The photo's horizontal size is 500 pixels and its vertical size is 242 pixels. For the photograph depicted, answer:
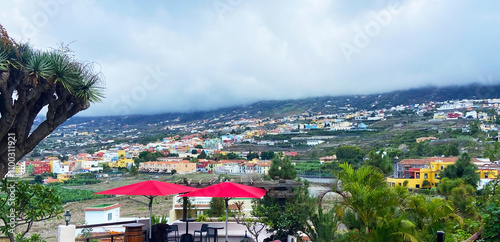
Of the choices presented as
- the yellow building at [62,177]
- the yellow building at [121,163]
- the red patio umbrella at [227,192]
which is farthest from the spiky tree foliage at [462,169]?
the yellow building at [121,163]

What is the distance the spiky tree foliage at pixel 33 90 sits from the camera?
17.0 feet

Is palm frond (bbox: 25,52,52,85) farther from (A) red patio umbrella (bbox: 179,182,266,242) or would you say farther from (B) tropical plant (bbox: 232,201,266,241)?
(B) tropical plant (bbox: 232,201,266,241)

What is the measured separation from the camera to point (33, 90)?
17.7 feet

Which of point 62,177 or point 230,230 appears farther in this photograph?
point 62,177

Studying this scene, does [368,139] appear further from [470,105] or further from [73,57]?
[73,57]

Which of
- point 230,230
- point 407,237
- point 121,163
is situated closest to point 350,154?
point 230,230

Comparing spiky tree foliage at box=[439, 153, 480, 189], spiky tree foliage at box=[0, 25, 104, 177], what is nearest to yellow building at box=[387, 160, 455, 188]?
spiky tree foliage at box=[439, 153, 480, 189]

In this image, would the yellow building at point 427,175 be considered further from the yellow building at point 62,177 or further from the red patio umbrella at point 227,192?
the yellow building at point 62,177

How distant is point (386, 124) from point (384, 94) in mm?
54166

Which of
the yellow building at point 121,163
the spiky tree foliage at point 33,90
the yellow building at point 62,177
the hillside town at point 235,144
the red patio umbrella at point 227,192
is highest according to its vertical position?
the spiky tree foliage at point 33,90

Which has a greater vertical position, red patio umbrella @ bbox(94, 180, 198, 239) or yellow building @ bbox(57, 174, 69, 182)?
red patio umbrella @ bbox(94, 180, 198, 239)

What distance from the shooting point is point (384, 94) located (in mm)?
145625

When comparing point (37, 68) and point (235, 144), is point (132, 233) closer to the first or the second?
point (37, 68)

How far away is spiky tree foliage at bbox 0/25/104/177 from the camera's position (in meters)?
5.18
